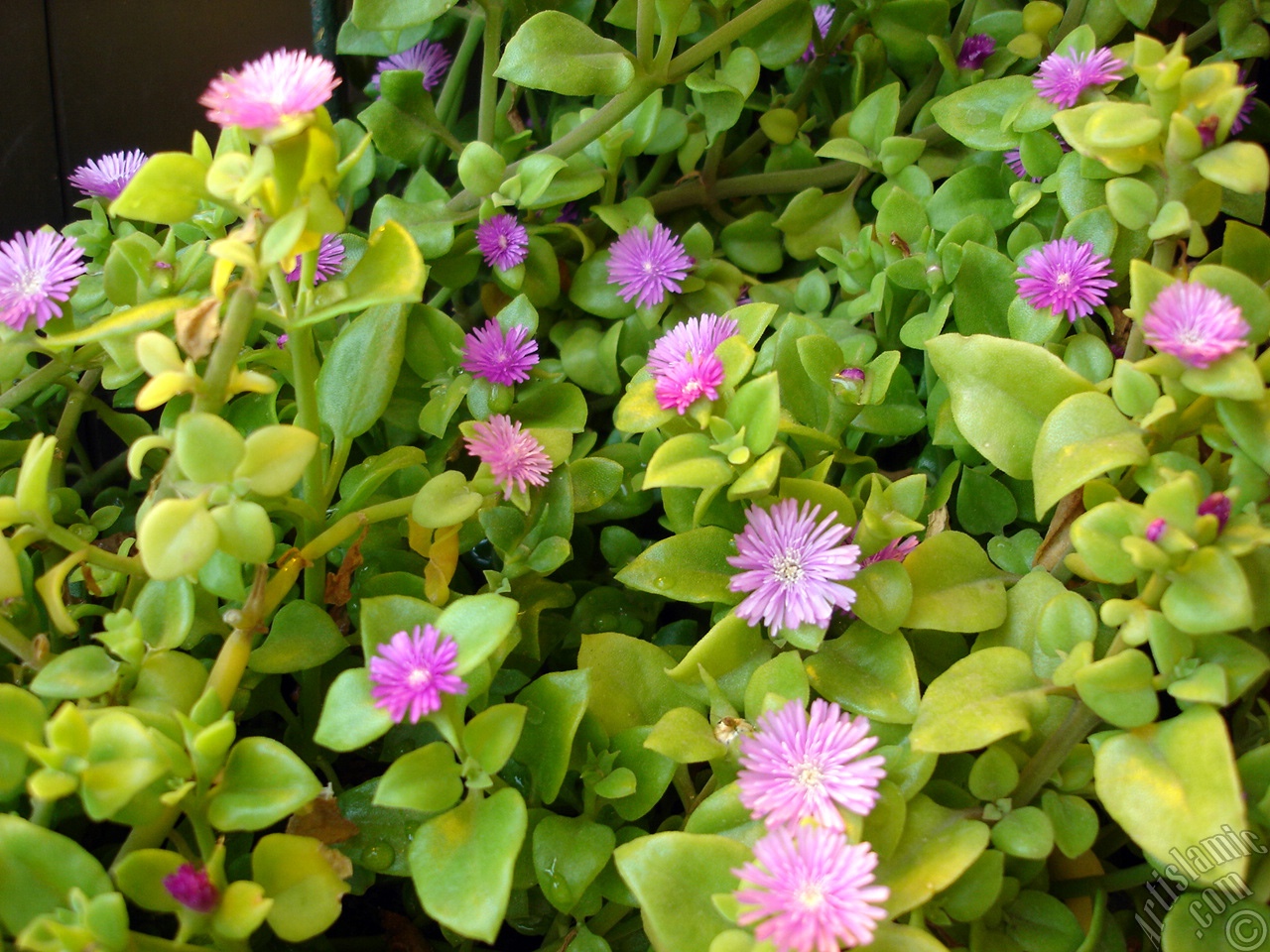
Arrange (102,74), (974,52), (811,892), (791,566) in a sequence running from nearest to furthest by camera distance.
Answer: (811,892) → (791,566) → (974,52) → (102,74)

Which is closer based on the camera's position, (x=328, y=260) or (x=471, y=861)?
(x=471, y=861)

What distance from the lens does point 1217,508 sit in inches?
15.8

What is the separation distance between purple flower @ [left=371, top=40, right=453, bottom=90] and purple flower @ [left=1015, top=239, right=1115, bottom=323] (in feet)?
1.59

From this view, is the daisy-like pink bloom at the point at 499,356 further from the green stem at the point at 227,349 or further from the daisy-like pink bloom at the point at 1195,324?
the daisy-like pink bloom at the point at 1195,324

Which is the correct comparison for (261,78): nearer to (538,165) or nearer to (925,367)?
(538,165)

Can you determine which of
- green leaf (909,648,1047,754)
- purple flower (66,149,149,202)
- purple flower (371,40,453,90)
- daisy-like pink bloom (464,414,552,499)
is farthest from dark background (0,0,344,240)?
green leaf (909,648,1047,754)

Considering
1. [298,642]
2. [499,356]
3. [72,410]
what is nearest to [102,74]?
[72,410]

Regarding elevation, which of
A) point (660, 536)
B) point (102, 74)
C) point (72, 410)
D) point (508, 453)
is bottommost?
point (660, 536)

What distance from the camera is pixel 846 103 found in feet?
2.58

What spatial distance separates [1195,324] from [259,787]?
44 centimetres

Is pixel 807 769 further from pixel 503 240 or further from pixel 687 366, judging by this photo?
pixel 503 240

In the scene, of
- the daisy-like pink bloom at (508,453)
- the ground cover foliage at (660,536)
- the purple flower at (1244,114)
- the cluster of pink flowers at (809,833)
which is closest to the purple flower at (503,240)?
the ground cover foliage at (660,536)

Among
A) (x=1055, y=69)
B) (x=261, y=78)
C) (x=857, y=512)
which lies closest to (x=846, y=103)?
(x=1055, y=69)

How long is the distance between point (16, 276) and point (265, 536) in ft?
0.79
